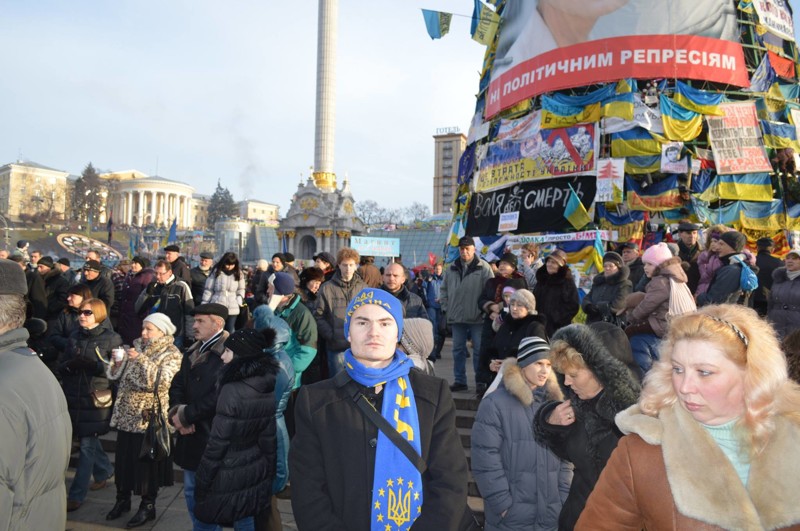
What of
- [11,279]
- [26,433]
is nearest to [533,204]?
[11,279]

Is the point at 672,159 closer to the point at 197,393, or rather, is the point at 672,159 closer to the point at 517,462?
the point at 517,462

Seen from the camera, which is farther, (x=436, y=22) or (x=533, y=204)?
(x=436, y=22)

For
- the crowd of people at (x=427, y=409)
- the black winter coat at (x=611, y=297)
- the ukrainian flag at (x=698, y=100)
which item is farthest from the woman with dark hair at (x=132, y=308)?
the ukrainian flag at (x=698, y=100)

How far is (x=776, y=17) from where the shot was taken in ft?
61.9

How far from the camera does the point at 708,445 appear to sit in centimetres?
167

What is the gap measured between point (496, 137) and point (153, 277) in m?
15.0

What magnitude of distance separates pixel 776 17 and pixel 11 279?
2354 cm

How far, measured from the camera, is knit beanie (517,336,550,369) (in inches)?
135

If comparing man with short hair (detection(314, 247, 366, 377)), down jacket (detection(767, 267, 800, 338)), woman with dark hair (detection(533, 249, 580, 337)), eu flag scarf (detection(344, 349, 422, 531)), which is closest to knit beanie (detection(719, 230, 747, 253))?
down jacket (detection(767, 267, 800, 338))

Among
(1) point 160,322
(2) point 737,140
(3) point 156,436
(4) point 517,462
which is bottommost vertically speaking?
(3) point 156,436

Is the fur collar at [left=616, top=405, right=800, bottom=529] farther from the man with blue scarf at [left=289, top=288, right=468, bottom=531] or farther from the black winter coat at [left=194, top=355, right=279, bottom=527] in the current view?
the black winter coat at [left=194, top=355, right=279, bottom=527]

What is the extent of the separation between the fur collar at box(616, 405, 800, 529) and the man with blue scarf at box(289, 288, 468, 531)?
3.39 ft

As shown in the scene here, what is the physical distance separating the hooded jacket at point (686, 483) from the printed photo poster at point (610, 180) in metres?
16.1

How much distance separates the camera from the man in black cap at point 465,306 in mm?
7605
